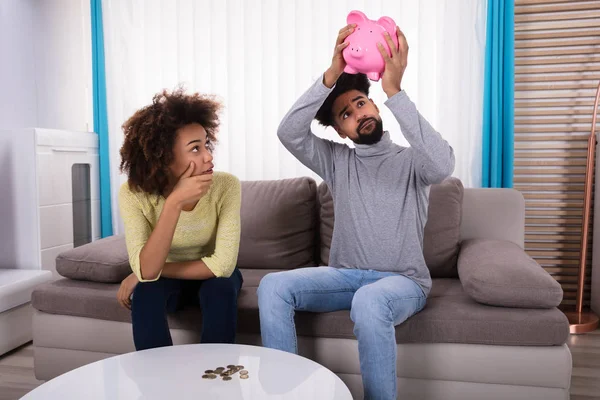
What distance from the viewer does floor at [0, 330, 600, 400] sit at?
6.84 ft

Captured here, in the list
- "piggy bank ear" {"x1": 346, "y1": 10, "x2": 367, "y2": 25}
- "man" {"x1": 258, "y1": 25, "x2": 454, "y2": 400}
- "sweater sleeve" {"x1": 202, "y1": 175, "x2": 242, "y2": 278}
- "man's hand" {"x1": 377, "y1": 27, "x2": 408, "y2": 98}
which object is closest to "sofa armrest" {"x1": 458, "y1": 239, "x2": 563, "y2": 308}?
"man" {"x1": 258, "y1": 25, "x2": 454, "y2": 400}

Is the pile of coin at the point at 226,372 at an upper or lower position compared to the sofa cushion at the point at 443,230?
lower

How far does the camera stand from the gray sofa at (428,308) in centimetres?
171

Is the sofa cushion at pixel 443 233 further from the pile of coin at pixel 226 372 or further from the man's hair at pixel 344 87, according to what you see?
the pile of coin at pixel 226 372

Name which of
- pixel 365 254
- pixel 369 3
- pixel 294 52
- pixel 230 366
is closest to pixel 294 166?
pixel 294 52

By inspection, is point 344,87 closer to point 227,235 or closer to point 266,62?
point 227,235

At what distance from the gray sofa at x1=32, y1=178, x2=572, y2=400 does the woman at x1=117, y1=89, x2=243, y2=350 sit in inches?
8.2

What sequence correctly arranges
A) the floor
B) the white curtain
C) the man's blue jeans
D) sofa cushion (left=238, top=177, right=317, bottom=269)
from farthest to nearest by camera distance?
1. the white curtain
2. sofa cushion (left=238, top=177, right=317, bottom=269)
3. the floor
4. the man's blue jeans

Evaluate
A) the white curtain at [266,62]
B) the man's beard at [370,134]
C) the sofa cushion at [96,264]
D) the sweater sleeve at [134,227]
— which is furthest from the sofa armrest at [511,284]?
the sofa cushion at [96,264]

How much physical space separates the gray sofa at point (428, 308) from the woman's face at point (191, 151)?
0.50 m

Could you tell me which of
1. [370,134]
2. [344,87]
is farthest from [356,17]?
[370,134]

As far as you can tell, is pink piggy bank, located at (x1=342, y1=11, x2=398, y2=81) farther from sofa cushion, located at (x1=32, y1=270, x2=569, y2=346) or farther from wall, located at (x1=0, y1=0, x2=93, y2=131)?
wall, located at (x1=0, y1=0, x2=93, y2=131)

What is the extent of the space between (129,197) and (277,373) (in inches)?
31.8

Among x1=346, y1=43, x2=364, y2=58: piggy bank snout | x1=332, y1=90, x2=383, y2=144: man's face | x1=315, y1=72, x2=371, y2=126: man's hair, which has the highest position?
x1=346, y1=43, x2=364, y2=58: piggy bank snout
